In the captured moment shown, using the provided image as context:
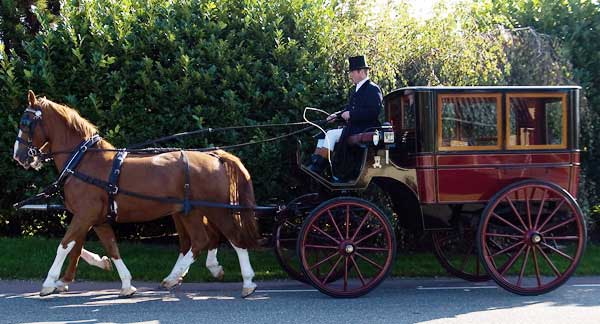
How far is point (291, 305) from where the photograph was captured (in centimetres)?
623

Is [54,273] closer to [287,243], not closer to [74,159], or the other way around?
[74,159]

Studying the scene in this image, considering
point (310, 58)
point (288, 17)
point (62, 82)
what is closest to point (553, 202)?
point (310, 58)

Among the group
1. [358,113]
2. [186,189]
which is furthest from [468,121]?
[186,189]

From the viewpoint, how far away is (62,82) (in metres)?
8.56

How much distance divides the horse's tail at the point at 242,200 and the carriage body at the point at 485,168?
561mm

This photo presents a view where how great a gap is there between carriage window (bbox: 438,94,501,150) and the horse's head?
4.28 metres

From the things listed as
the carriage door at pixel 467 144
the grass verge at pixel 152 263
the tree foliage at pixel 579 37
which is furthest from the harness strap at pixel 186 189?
the tree foliage at pixel 579 37

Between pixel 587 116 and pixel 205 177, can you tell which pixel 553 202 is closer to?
pixel 587 116

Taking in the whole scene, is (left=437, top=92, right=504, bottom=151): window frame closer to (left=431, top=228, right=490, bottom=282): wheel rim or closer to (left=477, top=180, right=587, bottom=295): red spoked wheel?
(left=477, top=180, right=587, bottom=295): red spoked wheel

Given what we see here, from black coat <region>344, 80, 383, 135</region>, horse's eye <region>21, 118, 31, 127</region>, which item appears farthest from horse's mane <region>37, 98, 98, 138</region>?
black coat <region>344, 80, 383, 135</region>

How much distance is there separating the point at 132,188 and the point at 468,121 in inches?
145

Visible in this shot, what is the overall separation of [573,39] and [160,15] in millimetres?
6801

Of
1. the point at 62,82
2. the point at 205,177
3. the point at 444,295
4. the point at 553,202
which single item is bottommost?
the point at 444,295

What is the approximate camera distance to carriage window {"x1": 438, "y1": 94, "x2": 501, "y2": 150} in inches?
262
